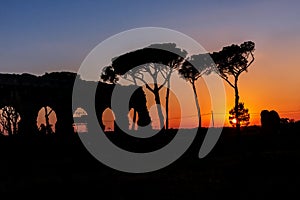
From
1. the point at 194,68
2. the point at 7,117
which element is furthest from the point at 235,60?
the point at 7,117

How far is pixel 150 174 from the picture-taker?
635 inches

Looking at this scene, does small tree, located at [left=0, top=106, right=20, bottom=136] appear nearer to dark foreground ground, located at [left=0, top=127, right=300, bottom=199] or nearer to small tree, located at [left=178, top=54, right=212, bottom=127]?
dark foreground ground, located at [left=0, top=127, right=300, bottom=199]

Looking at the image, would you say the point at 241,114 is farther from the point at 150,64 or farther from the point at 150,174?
the point at 150,174

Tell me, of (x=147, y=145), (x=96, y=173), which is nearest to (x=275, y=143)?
(x=147, y=145)

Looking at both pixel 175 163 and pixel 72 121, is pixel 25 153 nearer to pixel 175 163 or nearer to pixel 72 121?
pixel 175 163

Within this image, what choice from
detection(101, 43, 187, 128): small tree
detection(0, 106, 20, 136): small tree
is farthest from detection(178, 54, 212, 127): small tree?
detection(0, 106, 20, 136): small tree

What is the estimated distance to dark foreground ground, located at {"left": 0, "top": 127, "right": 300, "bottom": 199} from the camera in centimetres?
1109

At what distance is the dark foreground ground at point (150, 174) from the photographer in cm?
1109

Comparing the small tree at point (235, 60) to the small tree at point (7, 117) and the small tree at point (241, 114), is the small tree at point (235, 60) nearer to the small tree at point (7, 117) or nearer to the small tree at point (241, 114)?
the small tree at point (241, 114)

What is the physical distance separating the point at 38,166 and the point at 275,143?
13691 millimetres

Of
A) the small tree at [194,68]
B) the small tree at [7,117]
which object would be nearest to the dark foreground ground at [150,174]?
the small tree at [7,117]

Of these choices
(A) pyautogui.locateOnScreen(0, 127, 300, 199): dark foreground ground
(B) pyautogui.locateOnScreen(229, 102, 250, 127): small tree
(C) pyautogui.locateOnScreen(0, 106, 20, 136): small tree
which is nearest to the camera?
(A) pyautogui.locateOnScreen(0, 127, 300, 199): dark foreground ground

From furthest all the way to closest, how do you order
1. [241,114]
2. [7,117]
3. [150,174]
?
[241,114], [7,117], [150,174]

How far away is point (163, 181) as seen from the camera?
13.6m
